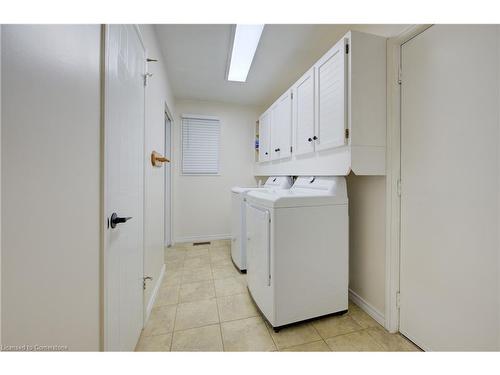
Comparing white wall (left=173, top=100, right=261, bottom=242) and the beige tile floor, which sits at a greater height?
white wall (left=173, top=100, right=261, bottom=242)

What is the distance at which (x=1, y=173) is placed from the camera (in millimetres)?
465

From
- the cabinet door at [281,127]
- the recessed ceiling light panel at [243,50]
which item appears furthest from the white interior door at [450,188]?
the recessed ceiling light panel at [243,50]

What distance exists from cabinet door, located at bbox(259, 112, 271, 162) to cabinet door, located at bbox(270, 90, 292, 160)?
18 centimetres

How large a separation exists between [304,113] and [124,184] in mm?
1686

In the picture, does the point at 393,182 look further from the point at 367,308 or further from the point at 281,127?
the point at 281,127

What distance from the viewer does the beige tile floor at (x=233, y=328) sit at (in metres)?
1.33

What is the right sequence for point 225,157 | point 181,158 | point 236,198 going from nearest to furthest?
point 236,198 → point 181,158 → point 225,157

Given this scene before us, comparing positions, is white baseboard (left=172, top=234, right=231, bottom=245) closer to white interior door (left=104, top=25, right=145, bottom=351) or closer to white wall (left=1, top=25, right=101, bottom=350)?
white interior door (left=104, top=25, right=145, bottom=351)

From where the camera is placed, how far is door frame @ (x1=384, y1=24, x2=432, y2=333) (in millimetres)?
1426

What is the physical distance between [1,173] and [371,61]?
1965mm

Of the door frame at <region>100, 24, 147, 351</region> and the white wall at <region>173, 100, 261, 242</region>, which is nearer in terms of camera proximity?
the door frame at <region>100, 24, 147, 351</region>

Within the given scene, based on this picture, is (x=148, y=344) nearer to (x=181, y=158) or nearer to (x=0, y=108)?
(x=0, y=108)

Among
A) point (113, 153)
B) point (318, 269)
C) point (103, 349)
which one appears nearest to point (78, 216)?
point (113, 153)

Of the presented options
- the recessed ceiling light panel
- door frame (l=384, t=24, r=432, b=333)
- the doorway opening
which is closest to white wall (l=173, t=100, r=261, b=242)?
the doorway opening
